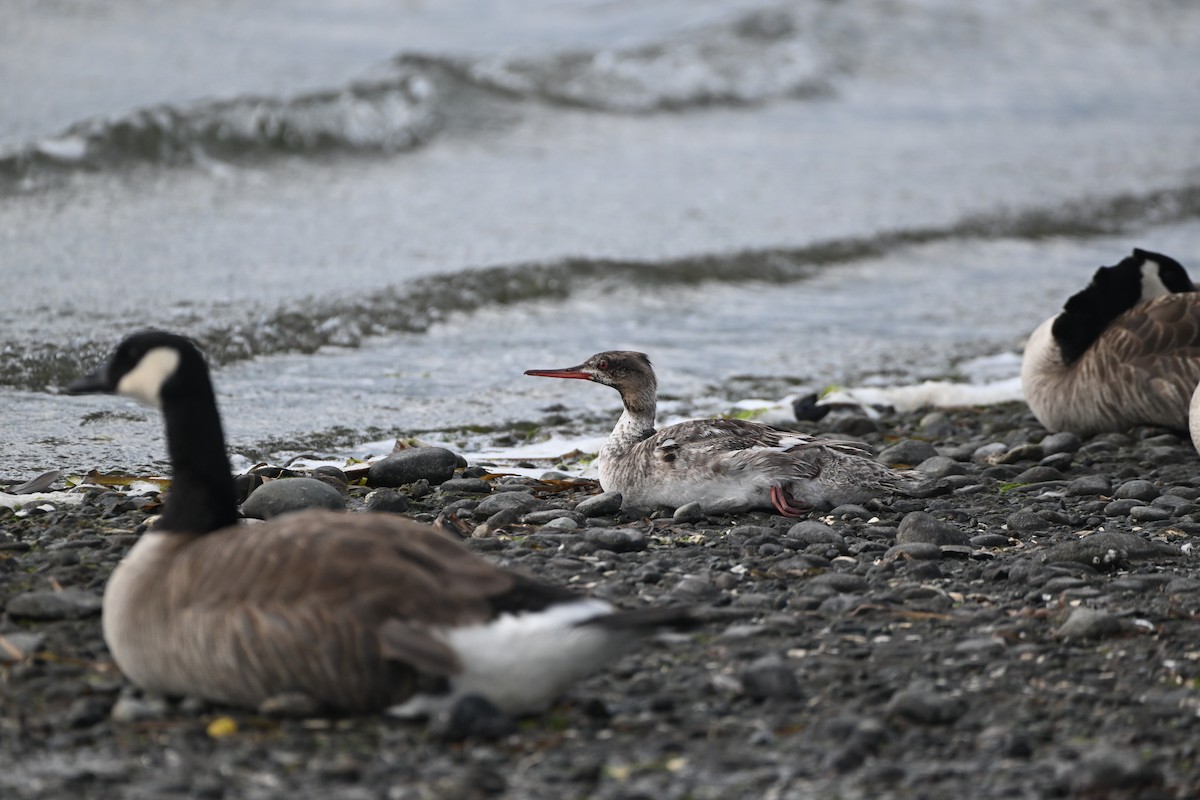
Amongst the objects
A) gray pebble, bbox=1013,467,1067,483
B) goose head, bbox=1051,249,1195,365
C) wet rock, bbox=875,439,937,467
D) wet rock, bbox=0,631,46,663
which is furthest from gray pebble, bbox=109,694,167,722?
goose head, bbox=1051,249,1195,365

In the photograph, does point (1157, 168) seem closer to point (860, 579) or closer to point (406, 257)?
point (406, 257)

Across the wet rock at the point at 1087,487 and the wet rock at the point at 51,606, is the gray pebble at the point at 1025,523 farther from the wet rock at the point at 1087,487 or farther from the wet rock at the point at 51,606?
the wet rock at the point at 51,606

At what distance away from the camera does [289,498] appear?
22.3ft

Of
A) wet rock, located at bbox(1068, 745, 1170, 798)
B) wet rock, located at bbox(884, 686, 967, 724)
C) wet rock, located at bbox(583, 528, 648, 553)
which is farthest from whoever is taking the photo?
wet rock, located at bbox(583, 528, 648, 553)

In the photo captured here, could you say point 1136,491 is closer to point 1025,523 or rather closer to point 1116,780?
point 1025,523

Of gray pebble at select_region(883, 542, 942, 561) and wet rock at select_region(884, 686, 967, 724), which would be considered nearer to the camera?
wet rock at select_region(884, 686, 967, 724)

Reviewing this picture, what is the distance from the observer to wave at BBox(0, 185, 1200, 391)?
10.9m

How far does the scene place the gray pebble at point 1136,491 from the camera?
7.68m

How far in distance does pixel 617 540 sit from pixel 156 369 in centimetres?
240

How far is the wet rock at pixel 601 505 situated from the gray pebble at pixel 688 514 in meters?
0.31

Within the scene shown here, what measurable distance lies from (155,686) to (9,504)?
2.72 metres

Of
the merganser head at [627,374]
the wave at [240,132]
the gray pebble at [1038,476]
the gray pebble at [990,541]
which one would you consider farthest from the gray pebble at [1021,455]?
the wave at [240,132]

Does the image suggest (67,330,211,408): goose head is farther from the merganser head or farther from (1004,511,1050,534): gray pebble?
(1004,511,1050,534): gray pebble

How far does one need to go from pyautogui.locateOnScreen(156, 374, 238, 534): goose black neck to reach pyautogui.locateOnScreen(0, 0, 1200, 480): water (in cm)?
360
